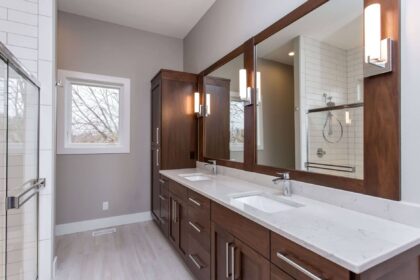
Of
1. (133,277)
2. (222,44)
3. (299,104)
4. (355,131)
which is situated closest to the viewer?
(355,131)

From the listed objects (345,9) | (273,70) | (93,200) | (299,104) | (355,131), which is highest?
(345,9)

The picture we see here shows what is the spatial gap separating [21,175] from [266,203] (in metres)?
1.99

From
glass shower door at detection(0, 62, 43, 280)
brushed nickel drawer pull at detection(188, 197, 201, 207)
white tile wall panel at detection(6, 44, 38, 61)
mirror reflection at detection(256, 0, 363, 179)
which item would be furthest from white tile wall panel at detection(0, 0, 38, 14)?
brushed nickel drawer pull at detection(188, 197, 201, 207)

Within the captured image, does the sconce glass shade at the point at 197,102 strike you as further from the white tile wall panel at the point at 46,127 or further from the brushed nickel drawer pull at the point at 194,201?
the white tile wall panel at the point at 46,127

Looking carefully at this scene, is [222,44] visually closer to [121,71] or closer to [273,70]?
[273,70]

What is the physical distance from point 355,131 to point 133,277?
7.20ft

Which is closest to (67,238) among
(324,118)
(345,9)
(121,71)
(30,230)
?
(30,230)

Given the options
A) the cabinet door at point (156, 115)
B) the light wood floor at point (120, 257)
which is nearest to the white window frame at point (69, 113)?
the cabinet door at point (156, 115)

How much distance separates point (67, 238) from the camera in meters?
2.83

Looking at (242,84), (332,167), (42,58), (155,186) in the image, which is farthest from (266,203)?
(42,58)

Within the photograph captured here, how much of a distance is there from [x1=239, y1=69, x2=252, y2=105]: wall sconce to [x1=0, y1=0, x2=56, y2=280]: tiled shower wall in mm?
1752

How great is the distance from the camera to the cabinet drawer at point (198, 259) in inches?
65.9

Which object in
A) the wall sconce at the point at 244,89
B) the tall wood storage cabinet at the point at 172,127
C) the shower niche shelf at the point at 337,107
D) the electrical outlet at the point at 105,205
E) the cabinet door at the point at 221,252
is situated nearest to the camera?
the shower niche shelf at the point at 337,107

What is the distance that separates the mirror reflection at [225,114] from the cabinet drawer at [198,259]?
92cm
